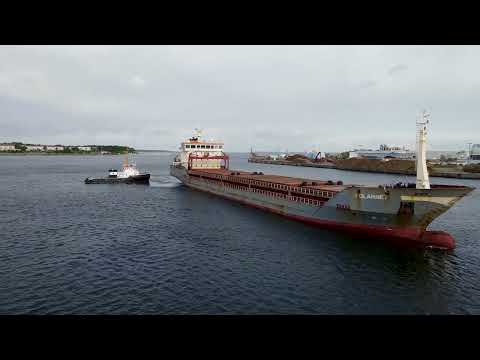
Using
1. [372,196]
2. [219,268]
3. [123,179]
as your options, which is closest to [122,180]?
[123,179]

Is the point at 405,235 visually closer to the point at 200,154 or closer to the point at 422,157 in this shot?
the point at 422,157

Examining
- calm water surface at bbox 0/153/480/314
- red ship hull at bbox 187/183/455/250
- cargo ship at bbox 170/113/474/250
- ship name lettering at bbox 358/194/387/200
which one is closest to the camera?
calm water surface at bbox 0/153/480/314

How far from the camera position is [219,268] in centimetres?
2089

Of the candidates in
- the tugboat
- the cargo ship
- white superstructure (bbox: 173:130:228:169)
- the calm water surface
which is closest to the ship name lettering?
the cargo ship

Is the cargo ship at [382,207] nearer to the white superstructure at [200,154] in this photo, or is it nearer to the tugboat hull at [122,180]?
the white superstructure at [200,154]

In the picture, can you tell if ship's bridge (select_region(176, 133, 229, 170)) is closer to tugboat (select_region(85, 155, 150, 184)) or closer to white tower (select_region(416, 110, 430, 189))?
tugboat (select_region(85, 155, 150, 184))

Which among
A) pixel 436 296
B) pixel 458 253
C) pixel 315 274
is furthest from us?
pixel 458 253

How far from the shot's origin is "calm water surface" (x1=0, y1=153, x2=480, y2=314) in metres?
16.2

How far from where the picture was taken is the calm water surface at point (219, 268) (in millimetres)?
16156
